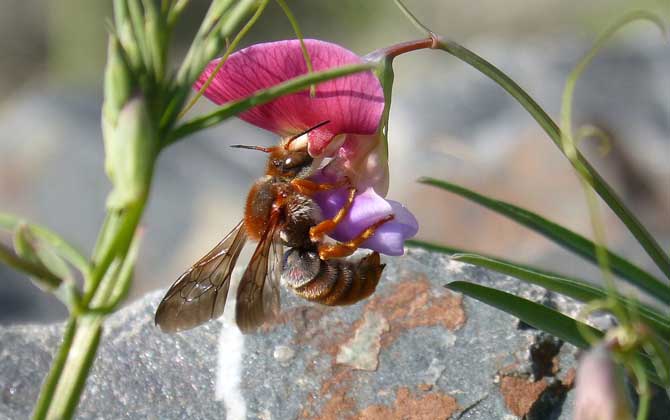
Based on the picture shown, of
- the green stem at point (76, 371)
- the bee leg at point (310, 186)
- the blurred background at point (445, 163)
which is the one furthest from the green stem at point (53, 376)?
the blurred background at point (445, 163)

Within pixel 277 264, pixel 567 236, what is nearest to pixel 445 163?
pixel 567 236

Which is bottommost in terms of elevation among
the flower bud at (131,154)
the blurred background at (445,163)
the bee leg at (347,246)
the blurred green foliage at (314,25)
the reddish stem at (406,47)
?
the blurred green foliage at (314,25)

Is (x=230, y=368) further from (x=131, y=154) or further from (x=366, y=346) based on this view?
(x=131, y=154)

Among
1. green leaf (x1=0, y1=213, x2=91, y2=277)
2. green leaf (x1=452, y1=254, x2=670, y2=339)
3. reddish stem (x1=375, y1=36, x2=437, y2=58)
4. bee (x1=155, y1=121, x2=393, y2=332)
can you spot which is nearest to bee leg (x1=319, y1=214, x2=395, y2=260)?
bee (x1=155, y1=121, x2=393, y2=332)

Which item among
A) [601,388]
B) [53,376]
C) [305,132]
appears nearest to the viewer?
[601,388]

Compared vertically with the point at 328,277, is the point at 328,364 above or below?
below

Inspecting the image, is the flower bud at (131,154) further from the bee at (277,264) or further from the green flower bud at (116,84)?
the bee at (277,264)

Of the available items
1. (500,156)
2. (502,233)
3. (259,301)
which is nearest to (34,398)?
(259,301)
